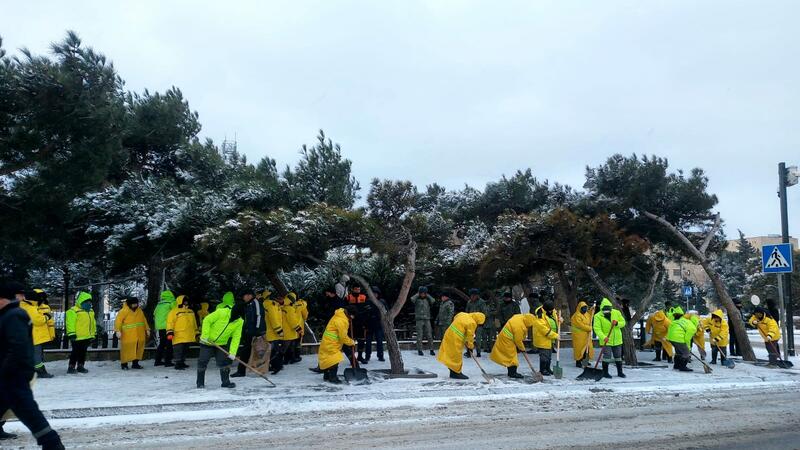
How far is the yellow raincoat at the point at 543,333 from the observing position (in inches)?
529

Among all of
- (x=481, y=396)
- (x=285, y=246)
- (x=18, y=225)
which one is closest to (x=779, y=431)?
(x=481, y=396)

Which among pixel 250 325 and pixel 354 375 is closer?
pixel 354 375

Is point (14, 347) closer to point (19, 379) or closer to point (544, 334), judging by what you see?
A: point (19, 379)

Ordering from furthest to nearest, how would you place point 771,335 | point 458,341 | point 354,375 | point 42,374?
point 771,335
point 458,341
point 42,374
point 354,375

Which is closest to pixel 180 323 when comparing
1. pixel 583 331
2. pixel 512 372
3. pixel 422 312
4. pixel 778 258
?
pixel 422 312

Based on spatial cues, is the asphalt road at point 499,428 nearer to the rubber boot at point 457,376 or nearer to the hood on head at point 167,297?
the rubber boot at point 457,376

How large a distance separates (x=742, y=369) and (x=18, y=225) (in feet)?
57.1

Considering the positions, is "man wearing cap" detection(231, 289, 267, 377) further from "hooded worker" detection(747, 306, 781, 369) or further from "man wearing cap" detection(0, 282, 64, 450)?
"hooded worker" detection(747, 306, 781, 369)

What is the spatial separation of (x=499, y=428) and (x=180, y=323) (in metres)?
7.95

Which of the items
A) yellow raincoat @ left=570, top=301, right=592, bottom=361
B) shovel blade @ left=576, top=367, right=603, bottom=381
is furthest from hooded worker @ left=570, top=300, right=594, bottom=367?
shovel blade @ left=576, top=367, right=603, bottom=381

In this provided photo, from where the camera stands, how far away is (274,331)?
14102mm

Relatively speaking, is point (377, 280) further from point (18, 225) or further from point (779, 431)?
point (779, 431)

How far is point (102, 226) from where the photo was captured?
14.7 m

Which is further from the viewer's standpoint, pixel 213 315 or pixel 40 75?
pixel 40 75
